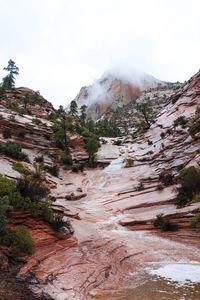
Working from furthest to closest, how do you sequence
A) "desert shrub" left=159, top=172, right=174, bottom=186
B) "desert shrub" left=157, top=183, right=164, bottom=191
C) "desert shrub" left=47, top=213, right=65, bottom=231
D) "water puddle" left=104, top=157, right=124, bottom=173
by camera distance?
"water puddle" left=104, top=157, right=124, bottom=173 → "desert shrub" left=159, top=172, right=174, bottom=186 → "desert shrub" left=157, top=183, right=164, bottom=191 → "desert shrub" left=47, top=213, right=65, bottom=231

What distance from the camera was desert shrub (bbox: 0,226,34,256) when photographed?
1428 cm

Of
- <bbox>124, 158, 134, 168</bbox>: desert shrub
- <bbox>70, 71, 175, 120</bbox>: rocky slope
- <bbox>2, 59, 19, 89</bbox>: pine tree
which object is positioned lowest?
<bbox>124, 158, 134, 168</bbox>: desert shrub

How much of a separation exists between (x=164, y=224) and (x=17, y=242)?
37.2 feet

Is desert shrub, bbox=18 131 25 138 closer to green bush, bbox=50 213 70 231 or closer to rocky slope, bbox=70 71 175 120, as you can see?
green bush, bbox=50 213 70 231

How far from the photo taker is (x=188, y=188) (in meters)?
27.2

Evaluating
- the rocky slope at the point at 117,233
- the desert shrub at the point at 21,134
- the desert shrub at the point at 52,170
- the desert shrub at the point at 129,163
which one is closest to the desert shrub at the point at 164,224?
the rocky slope at the point at 117,233

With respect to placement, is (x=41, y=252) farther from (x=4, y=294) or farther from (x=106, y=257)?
(x=4, y=294)

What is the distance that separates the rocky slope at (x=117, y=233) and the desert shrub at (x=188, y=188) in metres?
0.82

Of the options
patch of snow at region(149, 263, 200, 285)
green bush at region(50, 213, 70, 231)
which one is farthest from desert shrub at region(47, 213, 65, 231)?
patch of snow at region(149, 263, 200, 285)

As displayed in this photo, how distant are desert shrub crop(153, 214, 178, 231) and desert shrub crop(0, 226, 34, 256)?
10.5 meters

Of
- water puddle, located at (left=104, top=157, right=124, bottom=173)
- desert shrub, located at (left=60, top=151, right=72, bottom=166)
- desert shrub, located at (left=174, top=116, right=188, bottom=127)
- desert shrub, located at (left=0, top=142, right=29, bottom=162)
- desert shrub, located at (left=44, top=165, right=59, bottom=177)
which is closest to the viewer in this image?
desert shrub, located at (left=0, top=142, right=29, bottom=162)

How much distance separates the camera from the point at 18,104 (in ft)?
230

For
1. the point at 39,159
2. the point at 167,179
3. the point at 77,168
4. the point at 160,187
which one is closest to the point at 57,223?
the point at 160,187

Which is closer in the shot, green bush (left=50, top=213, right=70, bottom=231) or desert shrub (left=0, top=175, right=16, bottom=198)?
desert shrub (left=0, top=175, right=16, bottom=198)
